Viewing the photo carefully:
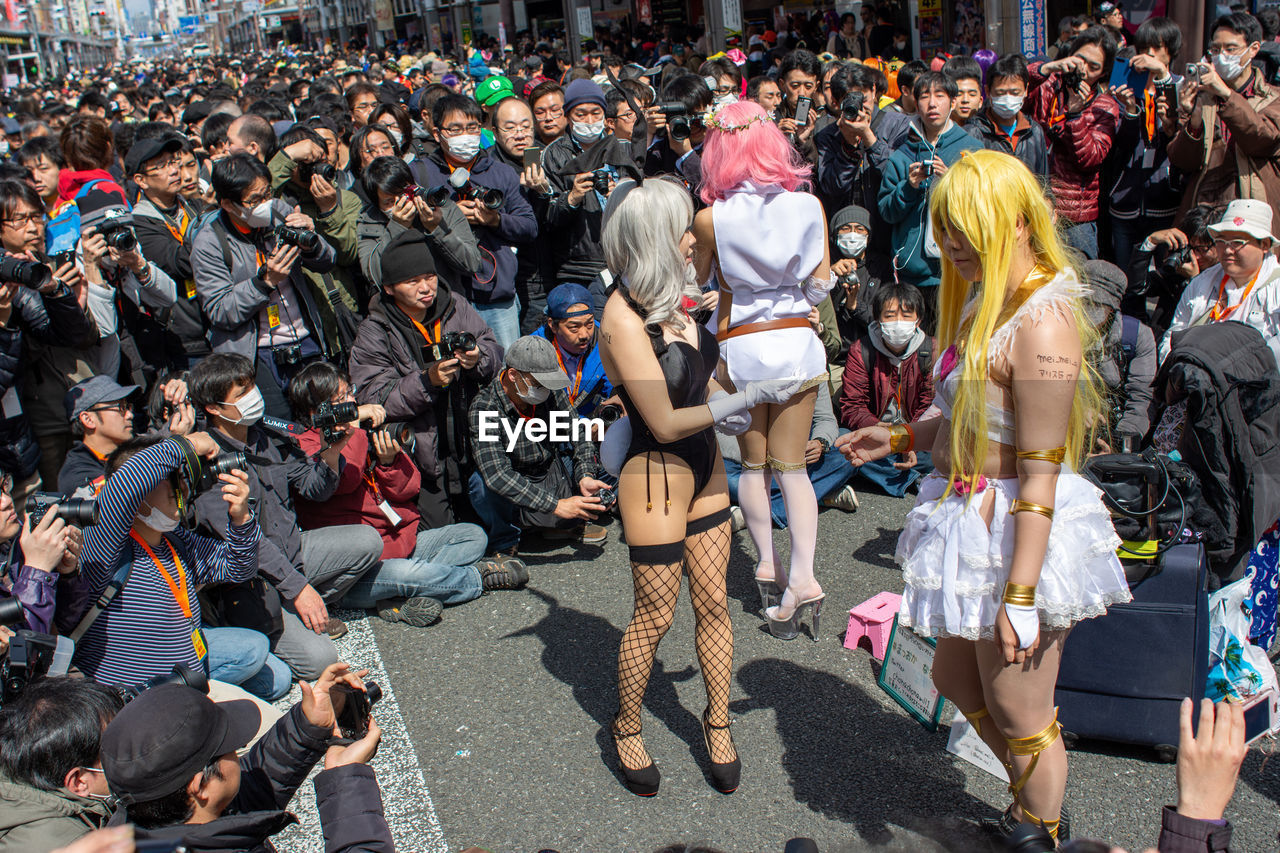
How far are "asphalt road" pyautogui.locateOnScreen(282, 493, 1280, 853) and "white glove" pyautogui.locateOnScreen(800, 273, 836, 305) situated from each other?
1230 millimetres

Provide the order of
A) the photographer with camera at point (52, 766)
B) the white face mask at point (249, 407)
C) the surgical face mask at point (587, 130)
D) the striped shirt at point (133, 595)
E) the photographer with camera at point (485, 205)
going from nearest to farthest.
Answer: the photographer with camera at point (52, 766)
the striped shirt at point (133, 595)
the white face mask at point (249, 407)
the photographer with camera at point (485, 205)
the surgical face mask at point (587, 130)

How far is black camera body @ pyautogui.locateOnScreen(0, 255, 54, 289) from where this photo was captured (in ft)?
12.6

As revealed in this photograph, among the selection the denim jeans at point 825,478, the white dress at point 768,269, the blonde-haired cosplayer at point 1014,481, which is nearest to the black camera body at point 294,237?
the white dress at point 768,269

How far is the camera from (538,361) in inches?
166

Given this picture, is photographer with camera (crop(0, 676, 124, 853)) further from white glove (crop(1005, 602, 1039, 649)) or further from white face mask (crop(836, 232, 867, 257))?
white face mask (crop(836, 232, 867, 257))

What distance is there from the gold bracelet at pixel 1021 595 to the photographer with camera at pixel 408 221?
3.47 meters

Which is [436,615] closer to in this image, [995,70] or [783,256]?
[783,256]

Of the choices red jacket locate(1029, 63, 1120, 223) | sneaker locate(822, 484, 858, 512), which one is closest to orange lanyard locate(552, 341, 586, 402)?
sneaker locate(822, 484, 858, 512)

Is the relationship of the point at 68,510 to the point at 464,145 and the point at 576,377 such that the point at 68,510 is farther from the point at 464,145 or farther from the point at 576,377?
the point at 464,145

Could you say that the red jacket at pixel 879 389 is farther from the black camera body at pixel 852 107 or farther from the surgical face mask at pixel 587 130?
the surgical face mask at pixel 587 130

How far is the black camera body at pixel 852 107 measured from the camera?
17.9 feet

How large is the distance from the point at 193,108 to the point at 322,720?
28.8 feet

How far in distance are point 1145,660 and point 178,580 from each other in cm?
298

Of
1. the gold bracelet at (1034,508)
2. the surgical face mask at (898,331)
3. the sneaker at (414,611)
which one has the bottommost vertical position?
the sneaker at (414,611)
